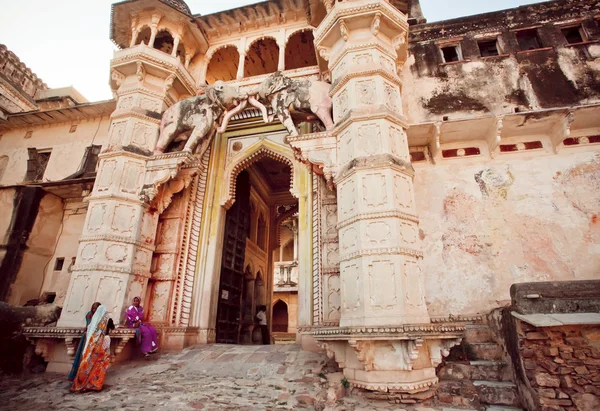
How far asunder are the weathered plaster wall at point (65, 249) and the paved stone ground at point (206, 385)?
157 inches

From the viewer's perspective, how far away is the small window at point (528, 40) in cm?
841

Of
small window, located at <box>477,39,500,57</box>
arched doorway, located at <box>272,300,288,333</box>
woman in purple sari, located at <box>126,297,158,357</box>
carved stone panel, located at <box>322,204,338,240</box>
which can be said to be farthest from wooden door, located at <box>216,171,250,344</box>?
arched doorway, located at <box>272,300,288,333</box>

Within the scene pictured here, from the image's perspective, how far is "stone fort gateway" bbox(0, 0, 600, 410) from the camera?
4.58 metres

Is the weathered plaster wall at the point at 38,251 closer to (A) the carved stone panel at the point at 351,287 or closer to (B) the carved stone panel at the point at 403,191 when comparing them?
(A) the carved stone panel at the point at 351,287

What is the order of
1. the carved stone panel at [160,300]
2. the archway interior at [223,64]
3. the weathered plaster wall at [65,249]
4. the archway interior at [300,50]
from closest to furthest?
the carved stone panel at [160,300], the weathered plaster wall at [65,249], the archway interior at [300,50], the archway interior at [223,64]

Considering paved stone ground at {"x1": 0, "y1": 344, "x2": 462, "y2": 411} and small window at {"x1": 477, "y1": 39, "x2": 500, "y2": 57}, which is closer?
paved stone ground at {"x1": 0, "y1": 344, "x2": 462, "y2": 411}

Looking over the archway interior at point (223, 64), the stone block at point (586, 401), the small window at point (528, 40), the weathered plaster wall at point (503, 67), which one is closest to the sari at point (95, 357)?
the stone block at point (586, 401)

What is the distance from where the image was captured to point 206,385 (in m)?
5.17

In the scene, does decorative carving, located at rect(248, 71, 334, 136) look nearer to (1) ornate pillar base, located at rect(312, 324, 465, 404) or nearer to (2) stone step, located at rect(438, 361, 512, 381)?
(1) ornate pillar base, located at rect(312, 324, 465, 404)

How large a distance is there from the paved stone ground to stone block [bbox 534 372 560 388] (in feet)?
4.44

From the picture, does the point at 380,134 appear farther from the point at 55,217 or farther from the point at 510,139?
the point at 55,217

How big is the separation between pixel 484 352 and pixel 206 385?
4357mm

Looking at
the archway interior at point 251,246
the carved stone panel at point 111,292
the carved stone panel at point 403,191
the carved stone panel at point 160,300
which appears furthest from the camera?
the archway interior at point 251,246

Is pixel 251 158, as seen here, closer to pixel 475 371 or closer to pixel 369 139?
pixel 369 139
